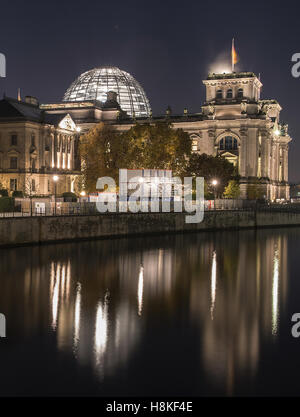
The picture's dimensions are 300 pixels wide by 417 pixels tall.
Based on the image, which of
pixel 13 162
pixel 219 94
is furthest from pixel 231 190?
pixel 13 162

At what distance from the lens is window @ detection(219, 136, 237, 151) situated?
408 feet

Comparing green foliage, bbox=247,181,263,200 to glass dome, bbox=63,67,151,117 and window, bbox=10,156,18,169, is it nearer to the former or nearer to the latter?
window, bbox=10,156,18,169

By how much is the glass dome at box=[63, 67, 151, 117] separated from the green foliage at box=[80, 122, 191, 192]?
66.7 meters

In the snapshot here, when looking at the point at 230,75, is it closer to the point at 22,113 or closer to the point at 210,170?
the point at 210,170

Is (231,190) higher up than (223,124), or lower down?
lower down

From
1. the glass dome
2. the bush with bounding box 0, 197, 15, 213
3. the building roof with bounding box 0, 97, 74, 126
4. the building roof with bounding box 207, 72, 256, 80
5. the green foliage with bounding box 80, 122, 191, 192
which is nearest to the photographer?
the bush with bounding box 0, 197, 15, 213

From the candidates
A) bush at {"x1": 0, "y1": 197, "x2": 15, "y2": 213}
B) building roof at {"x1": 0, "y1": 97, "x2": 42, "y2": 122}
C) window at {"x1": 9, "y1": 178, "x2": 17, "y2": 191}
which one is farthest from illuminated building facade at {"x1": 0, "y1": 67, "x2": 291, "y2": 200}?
bush at {"x1": 0, "y1": 197, "x2": 15, "y2": 213}

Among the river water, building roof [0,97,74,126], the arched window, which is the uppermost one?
the arched window

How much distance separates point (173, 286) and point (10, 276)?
10.8 meters

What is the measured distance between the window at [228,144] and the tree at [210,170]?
81.4 feet

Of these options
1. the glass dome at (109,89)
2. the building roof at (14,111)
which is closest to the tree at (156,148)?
the building roof at (14,111)

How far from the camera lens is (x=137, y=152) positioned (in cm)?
8475

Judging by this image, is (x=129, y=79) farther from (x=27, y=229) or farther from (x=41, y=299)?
(x=41, y=299)

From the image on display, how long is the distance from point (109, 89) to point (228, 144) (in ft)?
147
